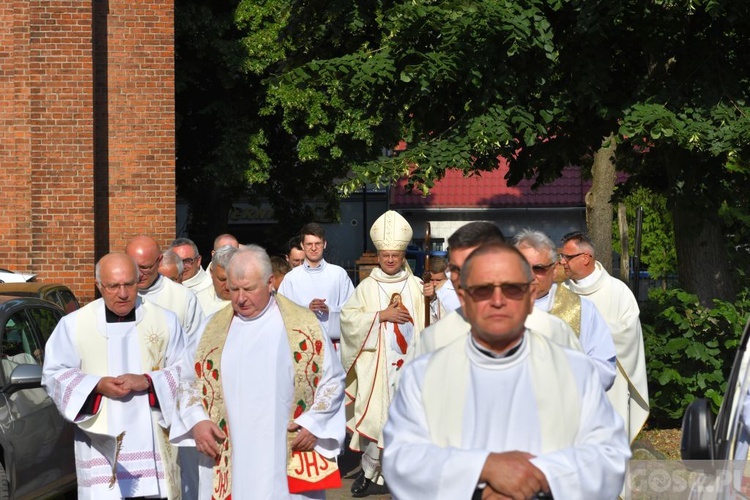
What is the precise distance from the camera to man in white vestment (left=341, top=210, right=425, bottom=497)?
11219mm

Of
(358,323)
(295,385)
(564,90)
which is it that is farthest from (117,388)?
(564,90)

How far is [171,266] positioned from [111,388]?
3562 mm

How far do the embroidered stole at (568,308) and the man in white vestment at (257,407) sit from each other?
1333 mm

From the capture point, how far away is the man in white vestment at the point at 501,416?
4.07 metres

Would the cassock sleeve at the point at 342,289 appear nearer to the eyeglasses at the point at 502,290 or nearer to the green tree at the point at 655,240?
the eyeglasses at the point at 502,290

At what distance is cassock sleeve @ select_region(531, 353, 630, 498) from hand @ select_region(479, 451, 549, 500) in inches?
1.1

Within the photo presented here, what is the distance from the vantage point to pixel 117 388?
7.36 m

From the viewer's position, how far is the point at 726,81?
42.6ft

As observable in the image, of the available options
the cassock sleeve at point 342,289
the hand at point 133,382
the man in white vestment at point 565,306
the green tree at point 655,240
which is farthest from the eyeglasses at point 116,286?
the green tree at point 655,240

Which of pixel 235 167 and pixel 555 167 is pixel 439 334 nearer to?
pixel 555 167

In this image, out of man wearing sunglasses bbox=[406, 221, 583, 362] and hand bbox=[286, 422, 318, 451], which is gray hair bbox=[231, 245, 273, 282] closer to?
hand bbox=[286, 422, 318, 451]

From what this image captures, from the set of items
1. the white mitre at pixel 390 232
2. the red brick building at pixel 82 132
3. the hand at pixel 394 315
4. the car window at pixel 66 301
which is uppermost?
the red brick building at pixel 82 132

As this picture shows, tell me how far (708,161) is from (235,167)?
1431 centimetres

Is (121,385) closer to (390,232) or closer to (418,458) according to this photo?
(418,458)
